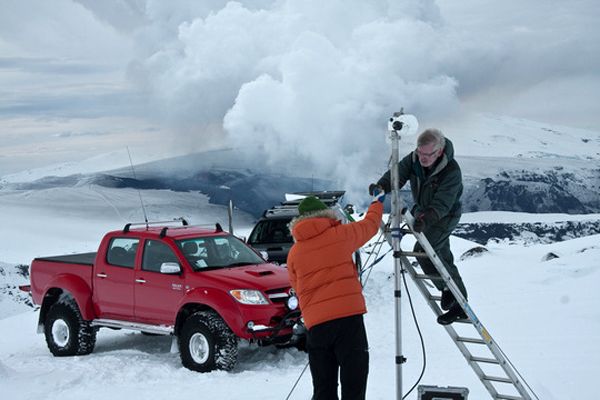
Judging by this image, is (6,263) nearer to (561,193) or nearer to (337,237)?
(337,237)

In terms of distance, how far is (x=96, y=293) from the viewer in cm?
1006

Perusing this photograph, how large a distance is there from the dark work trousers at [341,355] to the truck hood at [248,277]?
3.53 metres

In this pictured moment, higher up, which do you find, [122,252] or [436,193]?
[436,193]

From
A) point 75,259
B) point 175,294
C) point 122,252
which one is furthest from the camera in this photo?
point 75,259

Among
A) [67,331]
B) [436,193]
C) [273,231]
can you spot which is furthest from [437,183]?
[273,231]

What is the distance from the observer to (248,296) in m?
8.44

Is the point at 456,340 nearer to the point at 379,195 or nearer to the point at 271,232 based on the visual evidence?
the point at 379,195

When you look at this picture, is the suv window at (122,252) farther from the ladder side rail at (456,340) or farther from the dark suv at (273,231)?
the ladder side rail at (456,340)

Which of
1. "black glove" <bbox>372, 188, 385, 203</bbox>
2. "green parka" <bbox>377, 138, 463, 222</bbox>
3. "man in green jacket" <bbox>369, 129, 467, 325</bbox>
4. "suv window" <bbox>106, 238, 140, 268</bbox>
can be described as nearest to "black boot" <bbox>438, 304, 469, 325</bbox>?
"man in green jacket" <bbox>369, 129, 467, 325</bbox>

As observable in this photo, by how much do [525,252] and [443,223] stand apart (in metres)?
15.4

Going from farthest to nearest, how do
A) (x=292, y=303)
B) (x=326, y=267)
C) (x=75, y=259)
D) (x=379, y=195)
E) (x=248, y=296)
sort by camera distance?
(x=75, y=259)
(x=292, y=303)
(x=248, y=296)
(x=379, y=195)
(x=326, y=267)

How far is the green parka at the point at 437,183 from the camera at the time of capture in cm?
518

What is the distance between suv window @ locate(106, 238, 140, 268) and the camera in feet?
32.0

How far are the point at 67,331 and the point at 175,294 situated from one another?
2.20m
